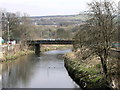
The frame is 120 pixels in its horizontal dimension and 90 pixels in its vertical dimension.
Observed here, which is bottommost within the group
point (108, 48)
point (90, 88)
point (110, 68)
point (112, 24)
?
point (90, 88)

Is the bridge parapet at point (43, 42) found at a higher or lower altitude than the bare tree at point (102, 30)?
lower

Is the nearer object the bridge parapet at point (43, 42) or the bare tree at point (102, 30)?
the bare tree at point (102, 30)

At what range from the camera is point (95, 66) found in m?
26.7

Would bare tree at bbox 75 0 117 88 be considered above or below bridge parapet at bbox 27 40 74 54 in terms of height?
above

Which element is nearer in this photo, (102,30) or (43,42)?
(102,30)

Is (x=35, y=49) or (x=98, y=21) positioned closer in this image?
(x=98, y=21)

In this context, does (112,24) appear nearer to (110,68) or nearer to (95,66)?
(110,68)

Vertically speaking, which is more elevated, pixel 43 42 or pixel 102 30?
pixel 102 30

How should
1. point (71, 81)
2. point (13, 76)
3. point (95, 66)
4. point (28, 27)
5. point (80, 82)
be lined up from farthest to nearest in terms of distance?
point (28, 27)
point (13, 76)
point (71, 81)
point (95, 66)
point (80, 82)

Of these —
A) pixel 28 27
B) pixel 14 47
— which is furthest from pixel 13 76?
pixel 28 27

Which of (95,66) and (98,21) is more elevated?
(98,21)

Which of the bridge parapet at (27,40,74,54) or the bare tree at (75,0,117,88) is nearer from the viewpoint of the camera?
the bare tree at (75,0,117,88)

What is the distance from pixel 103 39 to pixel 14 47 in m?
42.5

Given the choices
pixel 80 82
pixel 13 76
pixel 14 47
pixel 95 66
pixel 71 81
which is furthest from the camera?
pixel 14 47
